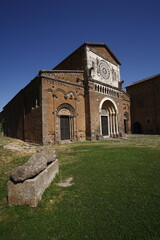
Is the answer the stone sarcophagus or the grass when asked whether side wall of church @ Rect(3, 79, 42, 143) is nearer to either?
the grass

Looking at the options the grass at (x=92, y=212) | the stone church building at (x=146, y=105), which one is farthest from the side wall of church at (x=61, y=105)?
the stone church building at (x=146, y=105)

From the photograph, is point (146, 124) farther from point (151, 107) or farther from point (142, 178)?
point (142, 178)

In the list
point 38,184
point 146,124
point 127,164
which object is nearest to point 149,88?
point 146,124

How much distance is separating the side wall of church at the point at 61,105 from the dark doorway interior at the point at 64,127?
0.40 metres

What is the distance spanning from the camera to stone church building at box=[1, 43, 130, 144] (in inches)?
510

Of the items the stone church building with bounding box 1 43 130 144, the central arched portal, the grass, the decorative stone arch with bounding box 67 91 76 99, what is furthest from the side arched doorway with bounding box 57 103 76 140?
the grass

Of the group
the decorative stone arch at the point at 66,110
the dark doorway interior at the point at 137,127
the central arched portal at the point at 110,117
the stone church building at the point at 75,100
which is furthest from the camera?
the dark doorway interior at the point at 137,127

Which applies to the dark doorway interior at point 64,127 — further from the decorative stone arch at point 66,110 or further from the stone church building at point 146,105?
the stone church building at point 146,105

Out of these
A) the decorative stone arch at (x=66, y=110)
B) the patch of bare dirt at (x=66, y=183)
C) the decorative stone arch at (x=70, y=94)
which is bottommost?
the patch of bare dirt at (x=66, y=183)

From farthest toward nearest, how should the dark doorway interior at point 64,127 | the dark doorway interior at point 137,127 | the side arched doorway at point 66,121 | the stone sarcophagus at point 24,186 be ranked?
the dark doorway interior at point 137,127 → the dark doorway interior at point 64,127 → the side arched doorway at point 66,121 → the stone sarcophagus at point 24,186

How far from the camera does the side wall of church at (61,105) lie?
12680 mm

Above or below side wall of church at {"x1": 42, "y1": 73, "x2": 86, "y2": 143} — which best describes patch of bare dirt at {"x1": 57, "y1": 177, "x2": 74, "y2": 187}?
below

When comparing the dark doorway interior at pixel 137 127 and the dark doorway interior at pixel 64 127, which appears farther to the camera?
the dark doorway interior at pixel 137 127

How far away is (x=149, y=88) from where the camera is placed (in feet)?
81.8
